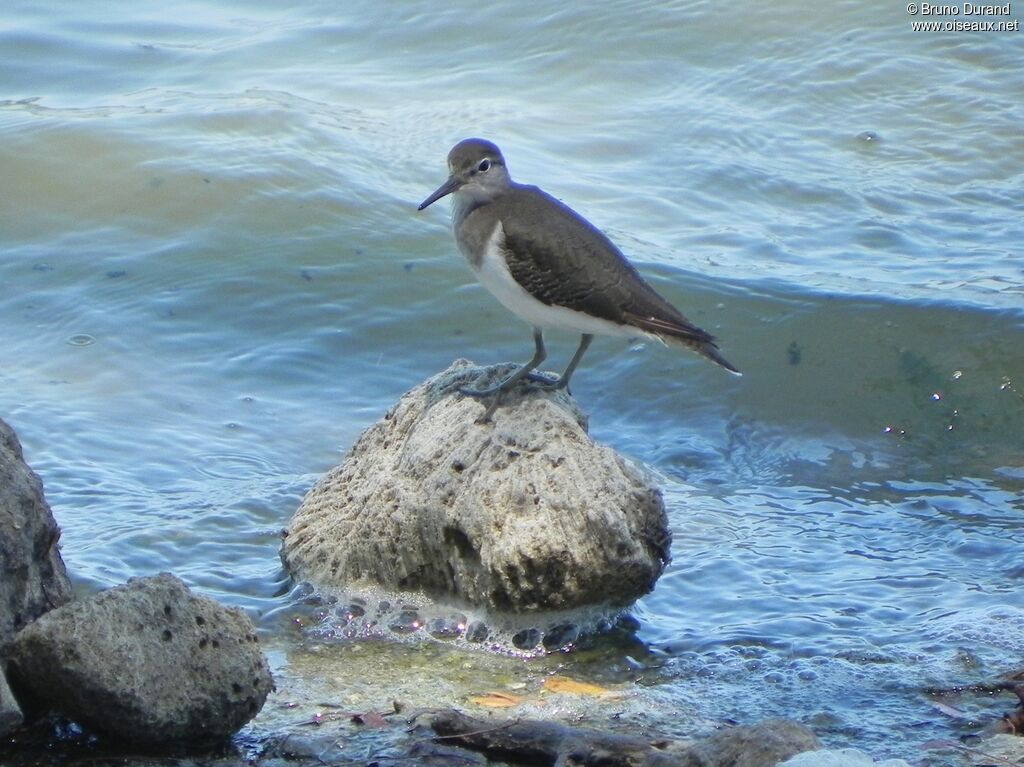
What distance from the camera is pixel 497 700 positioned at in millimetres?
4914

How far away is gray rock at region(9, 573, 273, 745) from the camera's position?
407 centimetres

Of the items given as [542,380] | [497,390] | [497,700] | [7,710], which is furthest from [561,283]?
[7,710]

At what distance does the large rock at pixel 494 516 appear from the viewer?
545 centimetres

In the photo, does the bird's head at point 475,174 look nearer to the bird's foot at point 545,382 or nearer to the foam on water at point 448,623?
the bird's foot at point 545,382

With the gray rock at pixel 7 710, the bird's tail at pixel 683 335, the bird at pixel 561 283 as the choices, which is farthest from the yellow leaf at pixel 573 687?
the gray rock at pixel 7 710

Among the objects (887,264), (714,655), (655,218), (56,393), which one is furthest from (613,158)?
(714,655)

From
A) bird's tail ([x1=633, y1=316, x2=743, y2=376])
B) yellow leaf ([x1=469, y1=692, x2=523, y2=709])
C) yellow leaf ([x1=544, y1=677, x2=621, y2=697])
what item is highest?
bird's tail ([x1=633, y1=316, x2=743, y2=376])

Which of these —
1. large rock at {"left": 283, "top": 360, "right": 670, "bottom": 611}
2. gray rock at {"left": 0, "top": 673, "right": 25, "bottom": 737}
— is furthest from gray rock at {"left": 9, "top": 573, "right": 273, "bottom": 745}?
large rock at {"left": 283, "top": 360, "right": 670, "bottom": 611}

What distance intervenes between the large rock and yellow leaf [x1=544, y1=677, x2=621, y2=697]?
41cm

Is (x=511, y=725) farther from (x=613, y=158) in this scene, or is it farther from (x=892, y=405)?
(x=613, y=158)

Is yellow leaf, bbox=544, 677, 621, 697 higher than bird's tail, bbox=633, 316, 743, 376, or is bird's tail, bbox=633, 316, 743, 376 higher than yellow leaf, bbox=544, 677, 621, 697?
bird's tail, bbox=633, 316, 743, 376

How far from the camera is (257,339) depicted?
29.8 ft

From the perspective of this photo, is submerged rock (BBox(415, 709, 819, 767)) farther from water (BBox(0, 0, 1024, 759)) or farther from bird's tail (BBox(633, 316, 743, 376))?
bird's tail (BBox(633, 316, 743, 376))

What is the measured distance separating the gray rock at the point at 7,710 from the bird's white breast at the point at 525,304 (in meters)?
2.79
